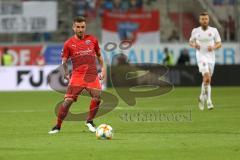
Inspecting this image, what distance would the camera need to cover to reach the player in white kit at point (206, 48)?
21438 millimetres

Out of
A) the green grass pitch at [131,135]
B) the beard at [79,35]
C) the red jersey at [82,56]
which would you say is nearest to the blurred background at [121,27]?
the green grass pitch at [131,135]

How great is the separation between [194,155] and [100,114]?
29.4 feet

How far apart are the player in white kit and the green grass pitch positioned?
52 centimetres

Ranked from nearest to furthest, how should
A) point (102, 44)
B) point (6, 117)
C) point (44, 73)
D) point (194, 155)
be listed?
1. point (194, 155)
2. point (6, 117)
3. point (44, 73)
4. point (102, 44)

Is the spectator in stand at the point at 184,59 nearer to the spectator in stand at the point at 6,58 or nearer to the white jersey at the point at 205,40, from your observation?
the spectator in stand at the point at 6,58

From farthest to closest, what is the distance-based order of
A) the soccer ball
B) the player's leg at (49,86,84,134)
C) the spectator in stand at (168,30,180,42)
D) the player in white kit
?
the spectator in stand at (168,30,180,42) → the player in white kit → the player's leg at (49,86,84,134) → the soccer ball

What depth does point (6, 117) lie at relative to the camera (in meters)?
19.9

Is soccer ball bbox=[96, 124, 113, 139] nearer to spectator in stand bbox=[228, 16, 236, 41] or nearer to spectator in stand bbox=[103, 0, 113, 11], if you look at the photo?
spectator in stand bbox=[103, 0, 113, 11]

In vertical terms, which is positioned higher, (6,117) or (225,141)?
(225,141)

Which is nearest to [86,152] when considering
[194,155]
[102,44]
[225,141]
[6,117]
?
[194,155]

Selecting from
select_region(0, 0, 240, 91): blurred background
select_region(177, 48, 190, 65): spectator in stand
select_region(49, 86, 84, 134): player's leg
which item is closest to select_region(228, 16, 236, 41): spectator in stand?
select_region(0, 0, 240, 91): blurred background

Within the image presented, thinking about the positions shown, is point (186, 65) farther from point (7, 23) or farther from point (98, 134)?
point (98, 134)

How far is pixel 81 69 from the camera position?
15633 millimetres

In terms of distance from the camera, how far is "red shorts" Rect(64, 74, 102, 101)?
15.5 metres
